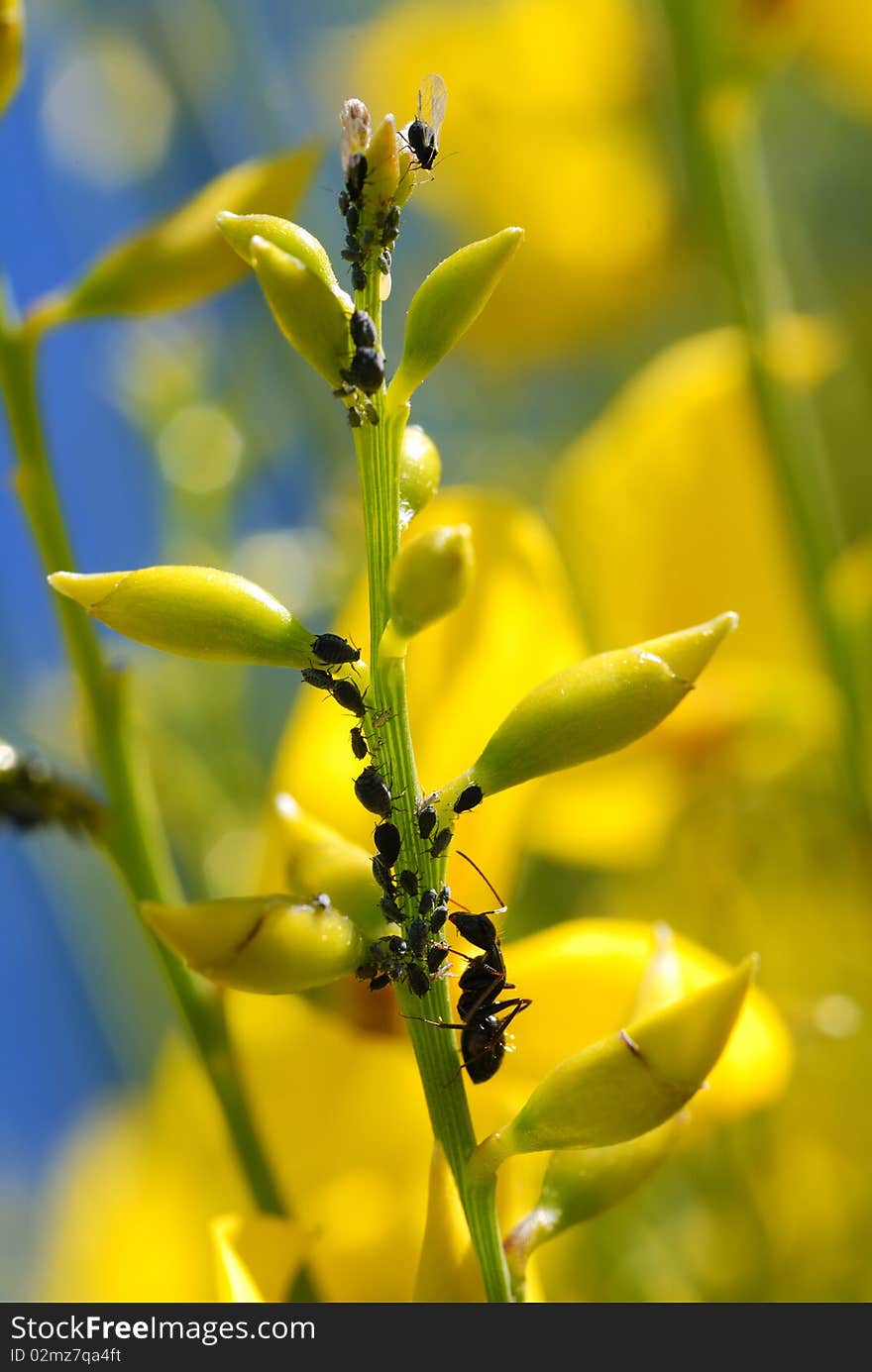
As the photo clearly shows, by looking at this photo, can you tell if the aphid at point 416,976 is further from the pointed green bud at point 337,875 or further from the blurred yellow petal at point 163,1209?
the blurred yellow petal at point 163,1209

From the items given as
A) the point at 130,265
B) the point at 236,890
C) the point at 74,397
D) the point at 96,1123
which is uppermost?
the point at 74,397

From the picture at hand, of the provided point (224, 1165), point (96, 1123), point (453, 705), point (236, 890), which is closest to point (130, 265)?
point (453, 705)

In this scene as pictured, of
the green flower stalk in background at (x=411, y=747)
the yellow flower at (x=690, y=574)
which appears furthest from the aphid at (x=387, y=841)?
the yellow flower at (x=690, y=574)

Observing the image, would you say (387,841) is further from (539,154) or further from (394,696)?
(539,154)

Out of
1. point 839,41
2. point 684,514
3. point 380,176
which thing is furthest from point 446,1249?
point 839,41

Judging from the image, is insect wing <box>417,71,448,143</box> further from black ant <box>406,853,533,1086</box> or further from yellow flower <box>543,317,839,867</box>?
yellow flower <box>543,317,839,867</box>

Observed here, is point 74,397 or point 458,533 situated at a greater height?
point 74,397
